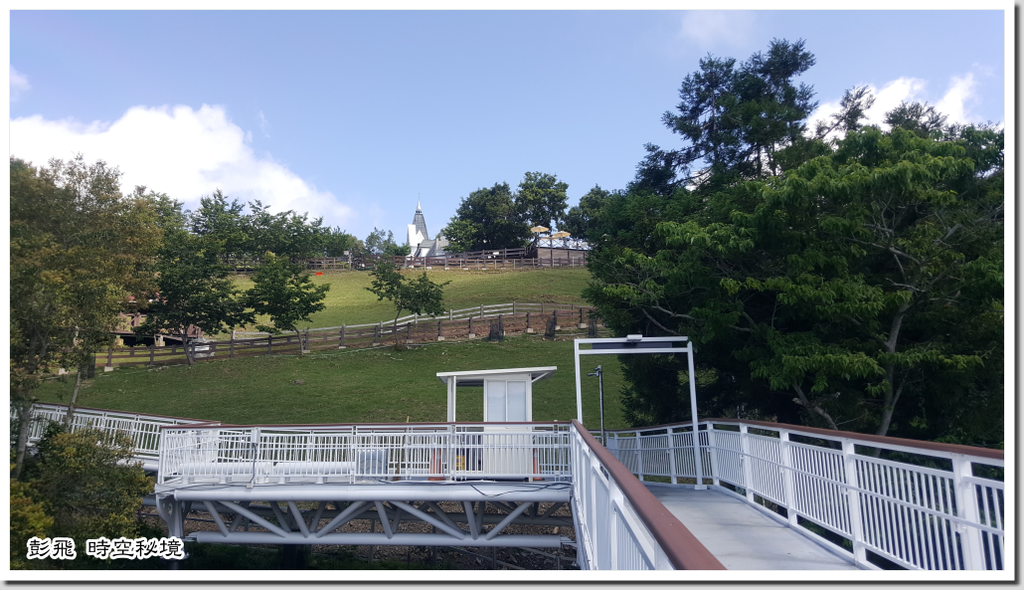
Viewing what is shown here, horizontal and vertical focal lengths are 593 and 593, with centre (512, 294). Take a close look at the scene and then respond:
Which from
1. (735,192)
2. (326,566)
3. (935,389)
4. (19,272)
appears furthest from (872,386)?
(19,272)

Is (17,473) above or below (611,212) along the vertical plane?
below

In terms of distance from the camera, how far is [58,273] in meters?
9.31

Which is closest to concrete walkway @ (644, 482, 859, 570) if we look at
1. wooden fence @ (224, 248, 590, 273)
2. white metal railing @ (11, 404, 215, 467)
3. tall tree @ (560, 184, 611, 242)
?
white metal railing @ (11, 404, 215, 467)

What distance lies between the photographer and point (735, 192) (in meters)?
13.1

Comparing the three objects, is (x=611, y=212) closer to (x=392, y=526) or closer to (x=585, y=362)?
(x=392, y=526)

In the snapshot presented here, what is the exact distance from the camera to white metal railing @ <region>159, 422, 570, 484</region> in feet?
33.8

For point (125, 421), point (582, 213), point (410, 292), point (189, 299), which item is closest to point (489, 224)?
point (582, 213)

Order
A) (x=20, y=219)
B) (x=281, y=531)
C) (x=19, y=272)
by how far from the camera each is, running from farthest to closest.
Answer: (x=281, y=531), (x=20, y=219), (x=19, y=272)

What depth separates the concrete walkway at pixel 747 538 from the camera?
4.96 metres

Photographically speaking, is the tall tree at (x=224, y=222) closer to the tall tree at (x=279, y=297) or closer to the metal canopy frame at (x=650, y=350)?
the tall tree at (x=279, y=297)

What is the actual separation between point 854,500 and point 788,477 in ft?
4.54

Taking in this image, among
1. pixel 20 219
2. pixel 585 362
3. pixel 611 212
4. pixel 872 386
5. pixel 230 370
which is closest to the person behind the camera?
pixel 20 219

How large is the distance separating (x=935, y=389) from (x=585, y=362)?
15.5 meters

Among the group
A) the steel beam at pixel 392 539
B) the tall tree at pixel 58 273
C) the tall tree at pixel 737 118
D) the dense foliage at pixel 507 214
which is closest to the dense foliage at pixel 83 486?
the tall tree at pixel 58 273
